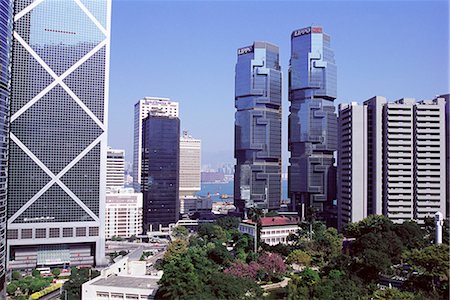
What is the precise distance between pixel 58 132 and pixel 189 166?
30597 mm

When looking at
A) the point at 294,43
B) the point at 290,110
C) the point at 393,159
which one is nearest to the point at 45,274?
the point at 393,159

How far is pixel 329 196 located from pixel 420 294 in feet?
Result: 82.1

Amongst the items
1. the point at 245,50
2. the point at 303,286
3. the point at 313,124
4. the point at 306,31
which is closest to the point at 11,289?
the point at 303,286

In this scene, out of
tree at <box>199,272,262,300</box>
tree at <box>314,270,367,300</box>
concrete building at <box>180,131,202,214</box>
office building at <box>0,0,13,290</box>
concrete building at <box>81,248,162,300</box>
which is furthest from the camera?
concrete building at <box>180,131,202,214</box>

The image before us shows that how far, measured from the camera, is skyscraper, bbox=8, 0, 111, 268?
24.0m

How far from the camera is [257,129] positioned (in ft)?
125

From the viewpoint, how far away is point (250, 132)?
1499 inches

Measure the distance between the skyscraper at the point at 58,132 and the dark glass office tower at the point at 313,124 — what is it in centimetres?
1742

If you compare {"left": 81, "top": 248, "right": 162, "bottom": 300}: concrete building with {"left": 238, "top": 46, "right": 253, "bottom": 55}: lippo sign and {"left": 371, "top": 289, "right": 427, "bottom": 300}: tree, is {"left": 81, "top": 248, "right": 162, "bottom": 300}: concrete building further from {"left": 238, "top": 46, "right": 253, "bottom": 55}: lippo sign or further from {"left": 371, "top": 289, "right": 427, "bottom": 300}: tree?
{"left": 238, "top": 46, "right": 253, "bottom": 55}: lippo sign

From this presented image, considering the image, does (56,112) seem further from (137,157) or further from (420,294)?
(137,157)

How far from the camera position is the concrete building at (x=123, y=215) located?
35.9 metres

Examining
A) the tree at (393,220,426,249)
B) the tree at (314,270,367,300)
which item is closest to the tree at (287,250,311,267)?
the tree at (393,220,426,249)

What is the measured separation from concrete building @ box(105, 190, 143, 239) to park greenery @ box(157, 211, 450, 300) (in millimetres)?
17277

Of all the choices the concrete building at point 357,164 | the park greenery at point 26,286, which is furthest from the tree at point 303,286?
the concrete building at point 357,164
